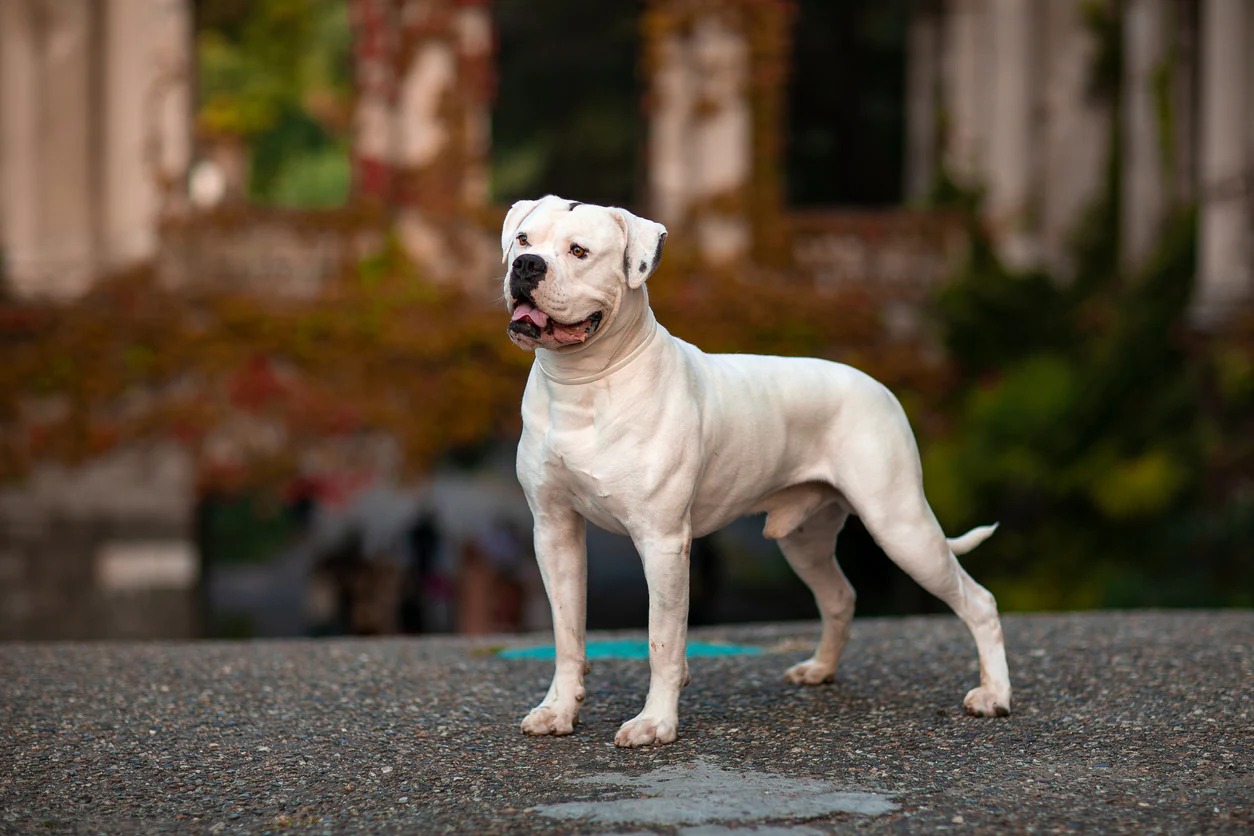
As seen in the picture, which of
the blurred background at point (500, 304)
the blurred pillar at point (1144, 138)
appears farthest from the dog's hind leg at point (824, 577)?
the blurred pillar at point (1144, 138)

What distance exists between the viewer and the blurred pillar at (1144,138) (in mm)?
14555

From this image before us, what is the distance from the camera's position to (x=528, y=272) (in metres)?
4.32

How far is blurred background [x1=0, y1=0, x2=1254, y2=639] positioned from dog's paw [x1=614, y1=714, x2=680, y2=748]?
7490 millimetres

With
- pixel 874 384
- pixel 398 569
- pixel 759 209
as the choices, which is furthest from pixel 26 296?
pixel 874 384

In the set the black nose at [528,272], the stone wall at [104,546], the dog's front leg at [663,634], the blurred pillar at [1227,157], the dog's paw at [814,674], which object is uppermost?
the blurred pillar at [1227,157]

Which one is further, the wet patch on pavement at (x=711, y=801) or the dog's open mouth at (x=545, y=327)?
the dog's open mouth at (x=545, y=327)

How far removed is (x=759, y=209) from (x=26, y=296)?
700 cm

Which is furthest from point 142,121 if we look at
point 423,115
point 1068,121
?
point 1068,121

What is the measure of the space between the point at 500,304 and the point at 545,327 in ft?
27.9

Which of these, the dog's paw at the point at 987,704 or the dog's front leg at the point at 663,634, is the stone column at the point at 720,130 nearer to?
the dog's paw at the point at 987,704

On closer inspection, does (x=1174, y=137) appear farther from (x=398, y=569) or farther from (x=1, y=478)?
(x=1, y=478)

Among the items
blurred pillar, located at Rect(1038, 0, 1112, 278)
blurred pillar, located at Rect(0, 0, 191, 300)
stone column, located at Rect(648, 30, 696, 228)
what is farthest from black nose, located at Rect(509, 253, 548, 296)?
blurred pillar, located at Rect(1038, 0, 1112, 278)

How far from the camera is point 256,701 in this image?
5.47 meters

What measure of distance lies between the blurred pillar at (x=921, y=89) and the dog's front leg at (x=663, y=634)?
13.3 meters
